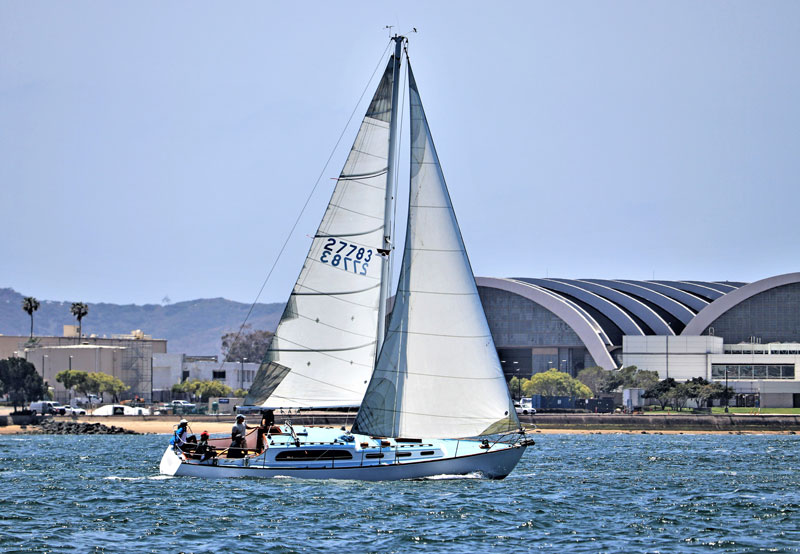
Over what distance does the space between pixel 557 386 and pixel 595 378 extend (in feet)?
17.5

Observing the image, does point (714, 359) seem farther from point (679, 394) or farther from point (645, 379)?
point (679, 394)

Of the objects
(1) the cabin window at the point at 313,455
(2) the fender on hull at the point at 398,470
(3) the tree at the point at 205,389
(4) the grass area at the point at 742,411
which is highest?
(3) the tree at the point at 205,389

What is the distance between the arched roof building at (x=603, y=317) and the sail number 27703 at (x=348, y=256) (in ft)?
316

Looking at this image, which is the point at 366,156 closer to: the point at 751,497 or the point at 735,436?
the point at 751,497

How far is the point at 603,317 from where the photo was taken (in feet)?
463

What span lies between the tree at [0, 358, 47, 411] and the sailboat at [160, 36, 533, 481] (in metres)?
98.2

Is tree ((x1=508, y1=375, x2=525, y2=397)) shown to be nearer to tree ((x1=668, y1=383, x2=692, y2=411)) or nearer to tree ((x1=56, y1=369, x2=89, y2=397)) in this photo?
tree ((x1=668, y1=383, x2=692, y2=411))

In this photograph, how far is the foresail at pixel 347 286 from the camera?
129 ft

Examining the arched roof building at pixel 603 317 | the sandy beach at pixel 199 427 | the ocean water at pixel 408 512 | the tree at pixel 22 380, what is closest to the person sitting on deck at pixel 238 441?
the ocean water at pixel 408 512

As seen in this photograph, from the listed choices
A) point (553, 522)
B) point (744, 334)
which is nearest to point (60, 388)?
point (744, 334)

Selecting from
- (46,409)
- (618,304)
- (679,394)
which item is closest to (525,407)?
(679,394)

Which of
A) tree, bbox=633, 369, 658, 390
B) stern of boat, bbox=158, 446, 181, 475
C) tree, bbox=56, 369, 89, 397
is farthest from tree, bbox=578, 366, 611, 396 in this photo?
stern of boat, bbox=158, 446, 181, 475

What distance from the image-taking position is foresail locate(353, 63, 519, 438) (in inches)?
1468

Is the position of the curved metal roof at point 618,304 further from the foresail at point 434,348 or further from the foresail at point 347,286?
the foresail at point 434,348
